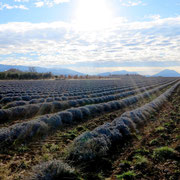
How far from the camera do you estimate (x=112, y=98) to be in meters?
19.2

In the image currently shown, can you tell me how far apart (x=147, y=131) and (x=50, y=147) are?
5.13 metres

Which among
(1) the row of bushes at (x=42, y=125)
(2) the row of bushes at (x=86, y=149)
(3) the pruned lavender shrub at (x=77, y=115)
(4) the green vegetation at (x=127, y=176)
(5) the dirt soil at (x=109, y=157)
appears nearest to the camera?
(2) the row of bushes at (x=86, y=149)

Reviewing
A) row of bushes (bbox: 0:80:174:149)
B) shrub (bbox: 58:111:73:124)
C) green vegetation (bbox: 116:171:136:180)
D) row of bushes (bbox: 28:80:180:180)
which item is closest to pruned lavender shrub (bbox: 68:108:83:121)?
row of bushes (bbox: 0:80:174:149)

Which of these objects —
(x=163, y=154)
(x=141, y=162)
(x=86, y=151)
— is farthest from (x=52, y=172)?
(x=163, y=154)

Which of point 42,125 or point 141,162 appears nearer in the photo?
point 141,162

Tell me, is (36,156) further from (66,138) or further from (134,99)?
(134,99)

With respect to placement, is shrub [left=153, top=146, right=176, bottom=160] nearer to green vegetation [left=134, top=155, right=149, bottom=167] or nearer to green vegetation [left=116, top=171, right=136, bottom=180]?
green vegetation [left=134, top=155, right=149, bottom=167]

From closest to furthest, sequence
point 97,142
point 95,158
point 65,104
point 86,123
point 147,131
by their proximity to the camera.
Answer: point 95,158, point 97,142, point 147,131, point 86,123, point 65,104

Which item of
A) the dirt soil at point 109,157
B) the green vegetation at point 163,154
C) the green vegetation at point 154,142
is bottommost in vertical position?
the dirt soil at point 109,157

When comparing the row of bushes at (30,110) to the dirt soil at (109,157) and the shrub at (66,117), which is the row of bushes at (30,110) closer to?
the shrub at (66,117)

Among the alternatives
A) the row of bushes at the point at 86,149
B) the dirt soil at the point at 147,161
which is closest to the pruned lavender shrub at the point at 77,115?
the row of bushes at the point at 86,149

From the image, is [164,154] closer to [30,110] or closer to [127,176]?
[127,176]

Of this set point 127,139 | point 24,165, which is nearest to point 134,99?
point 127,139

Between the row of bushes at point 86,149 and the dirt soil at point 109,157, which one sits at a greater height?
the row of bushes at point 86,149
